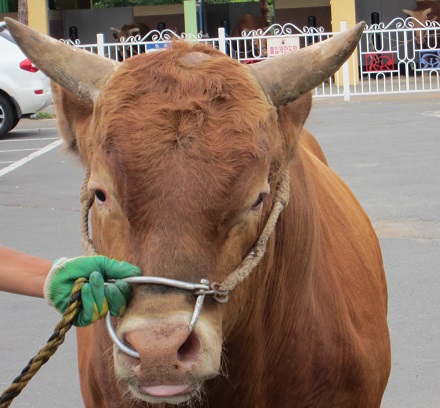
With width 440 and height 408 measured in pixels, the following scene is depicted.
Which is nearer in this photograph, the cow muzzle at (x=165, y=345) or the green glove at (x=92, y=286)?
the cow muzzle at (x=165, y=345)

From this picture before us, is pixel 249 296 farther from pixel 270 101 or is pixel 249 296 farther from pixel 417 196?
pixel 417 196

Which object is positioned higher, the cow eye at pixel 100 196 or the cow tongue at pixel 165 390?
the cow eye at pixel 100 196

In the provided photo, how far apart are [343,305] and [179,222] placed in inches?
55.7

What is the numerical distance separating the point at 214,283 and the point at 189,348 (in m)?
0.27

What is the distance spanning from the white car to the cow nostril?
16.6m

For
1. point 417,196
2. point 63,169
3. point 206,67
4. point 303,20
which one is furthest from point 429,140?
point 303,20

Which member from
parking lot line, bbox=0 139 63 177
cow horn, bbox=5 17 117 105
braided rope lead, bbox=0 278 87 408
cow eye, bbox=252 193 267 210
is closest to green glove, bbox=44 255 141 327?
braided rope lead, bbox=0 278 87 408

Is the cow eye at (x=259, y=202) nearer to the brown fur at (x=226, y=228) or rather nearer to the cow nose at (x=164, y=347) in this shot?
the brown fur at (x=226, y=228)

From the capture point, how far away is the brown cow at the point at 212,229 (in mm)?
2865

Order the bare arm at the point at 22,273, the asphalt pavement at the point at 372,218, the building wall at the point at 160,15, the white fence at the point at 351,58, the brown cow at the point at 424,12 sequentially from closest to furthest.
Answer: the bare arm at the point at 22,273 → the asphalt pavement at the point at 372,218 → the white fence at the point at 351,58 → the brown cow at the point at 424,12 → the building wall at the point at 160,15

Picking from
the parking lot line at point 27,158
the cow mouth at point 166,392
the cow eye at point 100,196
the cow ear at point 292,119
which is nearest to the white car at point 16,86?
the parking lot line at point 27,158

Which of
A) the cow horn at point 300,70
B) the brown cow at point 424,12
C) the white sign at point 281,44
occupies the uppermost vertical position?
the brown cow at point 424,12

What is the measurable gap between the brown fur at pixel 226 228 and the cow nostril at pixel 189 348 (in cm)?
10

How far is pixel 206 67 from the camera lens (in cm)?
324
